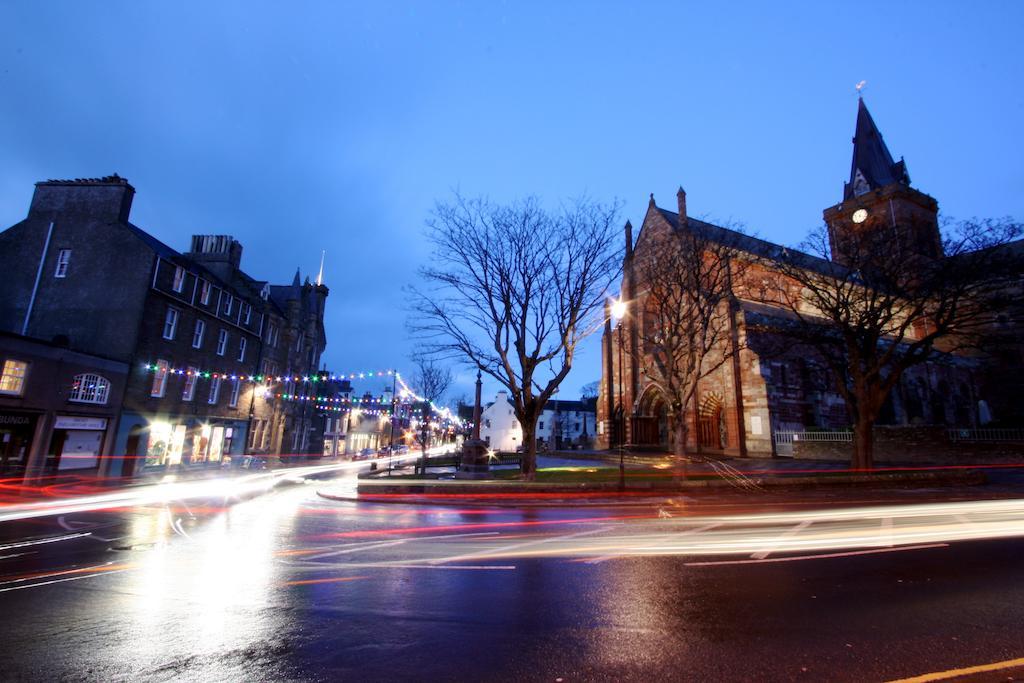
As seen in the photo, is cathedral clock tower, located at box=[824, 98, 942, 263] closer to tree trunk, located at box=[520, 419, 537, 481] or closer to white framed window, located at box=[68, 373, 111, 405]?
tree trunk, located at box=[520, 419, 537, 481]

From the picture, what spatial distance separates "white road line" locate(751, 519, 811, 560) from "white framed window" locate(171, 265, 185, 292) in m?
31.6

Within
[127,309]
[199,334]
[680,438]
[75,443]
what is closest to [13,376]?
[75,443]

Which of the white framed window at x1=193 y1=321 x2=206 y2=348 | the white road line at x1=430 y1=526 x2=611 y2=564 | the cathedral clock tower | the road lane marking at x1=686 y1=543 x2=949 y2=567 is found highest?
the cathedral clock tower

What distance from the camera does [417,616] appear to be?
17.2 ft

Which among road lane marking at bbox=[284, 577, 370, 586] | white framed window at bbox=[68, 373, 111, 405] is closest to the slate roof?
road lane marking at bbox=[284, 577, 370, 586]

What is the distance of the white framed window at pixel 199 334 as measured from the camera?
97.8 ft

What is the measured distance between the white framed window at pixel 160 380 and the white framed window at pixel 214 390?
3854 millimetres

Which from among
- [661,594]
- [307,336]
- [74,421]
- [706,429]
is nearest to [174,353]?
[74,421]

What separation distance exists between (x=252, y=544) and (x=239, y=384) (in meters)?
29.6

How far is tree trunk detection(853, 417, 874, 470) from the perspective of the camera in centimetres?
1994

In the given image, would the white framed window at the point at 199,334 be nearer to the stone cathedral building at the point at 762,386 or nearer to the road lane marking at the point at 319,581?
the stone cathedral building at the point at 762,386

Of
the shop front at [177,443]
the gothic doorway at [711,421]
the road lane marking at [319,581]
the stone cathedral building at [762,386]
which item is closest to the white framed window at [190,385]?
the shop front at [177,443]

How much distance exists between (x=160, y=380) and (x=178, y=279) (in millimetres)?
5963

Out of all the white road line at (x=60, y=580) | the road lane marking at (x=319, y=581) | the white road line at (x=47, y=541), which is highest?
the road lane marking at (x=319, y=581)
